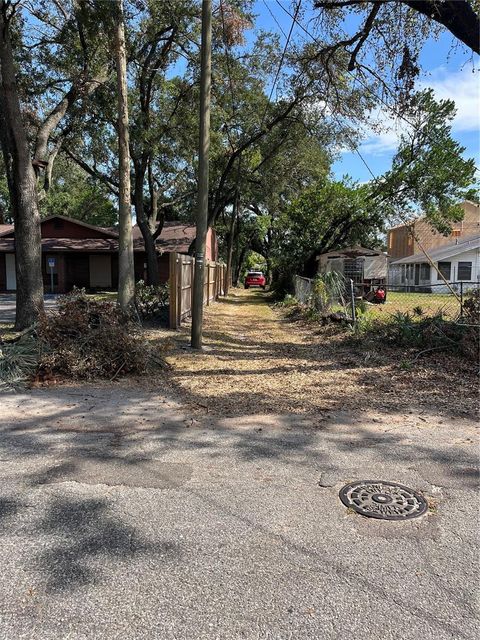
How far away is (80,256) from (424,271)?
2632cm

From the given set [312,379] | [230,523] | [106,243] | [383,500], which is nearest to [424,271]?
[106,243]

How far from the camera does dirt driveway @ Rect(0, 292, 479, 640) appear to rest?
2340 millimetres

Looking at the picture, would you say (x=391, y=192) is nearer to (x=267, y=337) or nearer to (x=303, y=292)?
(x=303, y=292)

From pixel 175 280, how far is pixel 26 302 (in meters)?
3.85

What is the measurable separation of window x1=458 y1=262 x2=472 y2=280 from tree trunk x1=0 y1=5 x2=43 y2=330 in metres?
32.7

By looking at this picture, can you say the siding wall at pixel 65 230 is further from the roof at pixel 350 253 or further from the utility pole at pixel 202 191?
the utility pole at pixel 202 191

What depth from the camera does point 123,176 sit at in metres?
11.3

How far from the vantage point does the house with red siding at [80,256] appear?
29.4 metres

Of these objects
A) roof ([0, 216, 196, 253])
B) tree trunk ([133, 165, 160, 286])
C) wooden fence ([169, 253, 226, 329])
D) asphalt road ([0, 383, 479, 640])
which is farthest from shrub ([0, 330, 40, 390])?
roof ([0, 216, 196, 253])

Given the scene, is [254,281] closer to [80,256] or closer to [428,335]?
[80,256]

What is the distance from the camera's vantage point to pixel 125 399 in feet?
20.8

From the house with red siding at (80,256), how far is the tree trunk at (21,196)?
753 inches

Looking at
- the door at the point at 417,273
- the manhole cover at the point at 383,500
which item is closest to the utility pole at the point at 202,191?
the manhole cover at the point at 383,500

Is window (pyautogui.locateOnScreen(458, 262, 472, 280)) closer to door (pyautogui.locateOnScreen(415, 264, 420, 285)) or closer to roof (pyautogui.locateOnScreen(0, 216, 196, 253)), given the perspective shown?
door (pyautogui.locateOnScreen(415, 264, 420, 285))
